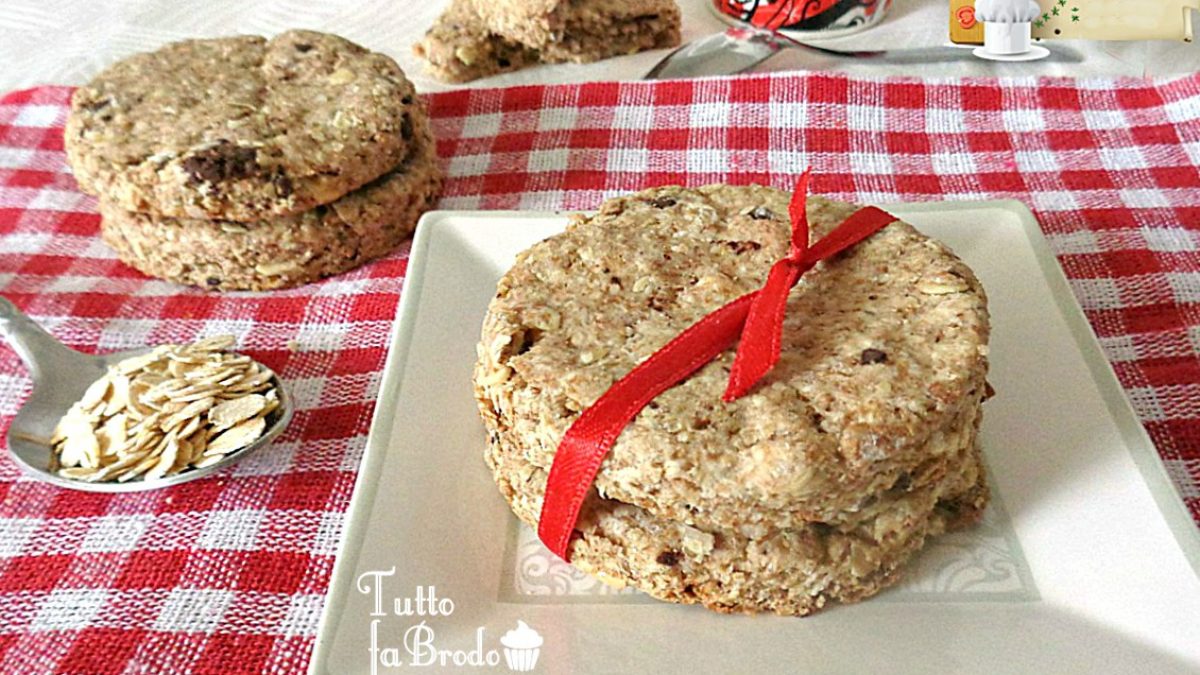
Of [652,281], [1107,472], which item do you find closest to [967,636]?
[1107,472]

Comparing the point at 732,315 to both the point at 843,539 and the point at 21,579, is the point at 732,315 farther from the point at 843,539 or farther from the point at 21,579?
the point at 21,579

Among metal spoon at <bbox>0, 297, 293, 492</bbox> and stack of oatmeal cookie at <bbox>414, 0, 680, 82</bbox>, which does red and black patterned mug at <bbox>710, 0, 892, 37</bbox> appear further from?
metal spoon at <bbox>0, 297, 293, 492</bbox>

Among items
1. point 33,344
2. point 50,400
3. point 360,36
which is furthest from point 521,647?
point 360,36

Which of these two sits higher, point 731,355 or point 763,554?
point 731,355

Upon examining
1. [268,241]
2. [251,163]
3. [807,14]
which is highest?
[251,163]

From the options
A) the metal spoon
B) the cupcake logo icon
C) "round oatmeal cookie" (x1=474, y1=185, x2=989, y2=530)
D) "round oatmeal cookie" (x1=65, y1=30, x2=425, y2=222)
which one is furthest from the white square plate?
"round oatmeal cookie" (x1=65, y1=30, x2=425, y2=222)

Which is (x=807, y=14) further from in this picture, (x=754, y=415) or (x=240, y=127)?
(x=754, y=415)

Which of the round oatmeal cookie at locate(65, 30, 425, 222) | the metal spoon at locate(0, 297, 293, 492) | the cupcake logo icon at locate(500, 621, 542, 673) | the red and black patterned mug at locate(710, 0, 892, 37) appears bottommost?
the red and black patterned mug at locate(710, 0, 892, 37)
